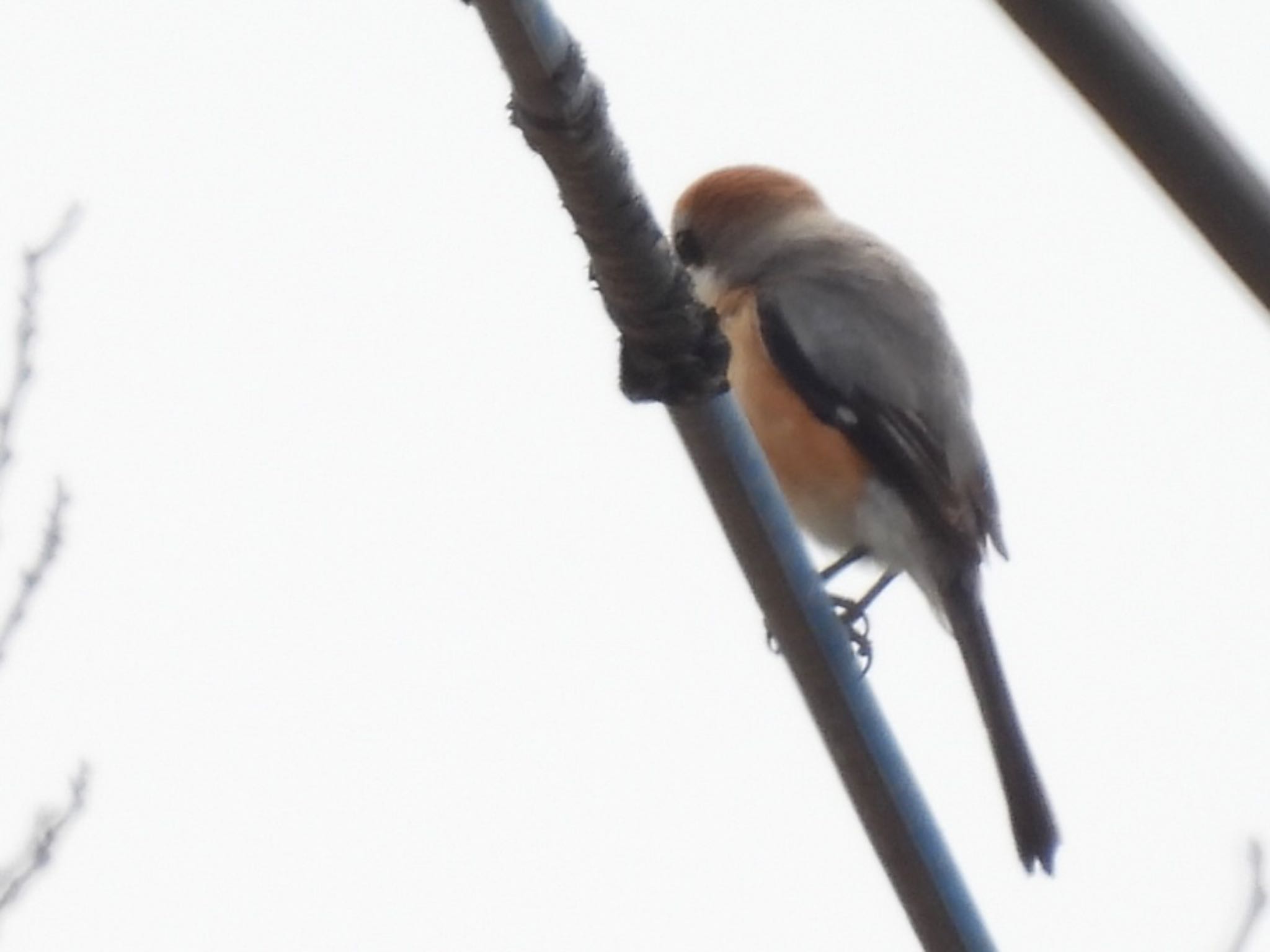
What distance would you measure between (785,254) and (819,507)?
774mm

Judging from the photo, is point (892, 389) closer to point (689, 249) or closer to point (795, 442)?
point (795, 442)

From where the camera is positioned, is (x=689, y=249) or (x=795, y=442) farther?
(x=689, y=249)

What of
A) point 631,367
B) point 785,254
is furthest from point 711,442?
point 785,254

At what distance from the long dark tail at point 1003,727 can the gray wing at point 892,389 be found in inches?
4.2

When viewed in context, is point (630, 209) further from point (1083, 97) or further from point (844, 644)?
point (1083, 97)

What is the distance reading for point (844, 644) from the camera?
1.56 metres

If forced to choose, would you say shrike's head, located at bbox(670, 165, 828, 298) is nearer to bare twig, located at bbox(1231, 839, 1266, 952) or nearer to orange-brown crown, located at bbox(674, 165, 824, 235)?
orange-brown crown, located at bbox(674, 165, 824, 235)

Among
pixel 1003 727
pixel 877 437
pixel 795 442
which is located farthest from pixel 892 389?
pixel 1003 727

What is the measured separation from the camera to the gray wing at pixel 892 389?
349 cm

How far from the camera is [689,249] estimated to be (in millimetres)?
4582

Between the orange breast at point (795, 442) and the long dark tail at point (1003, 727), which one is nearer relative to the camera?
the long dark tail at point (1003, 727)

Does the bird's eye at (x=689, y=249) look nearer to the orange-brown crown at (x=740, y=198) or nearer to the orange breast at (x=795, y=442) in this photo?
the orange-brown crown at (x=740, y=198)

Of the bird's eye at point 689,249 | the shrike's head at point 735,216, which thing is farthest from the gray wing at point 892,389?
the bird's eye at point 689,249

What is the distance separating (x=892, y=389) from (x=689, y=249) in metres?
1.16
